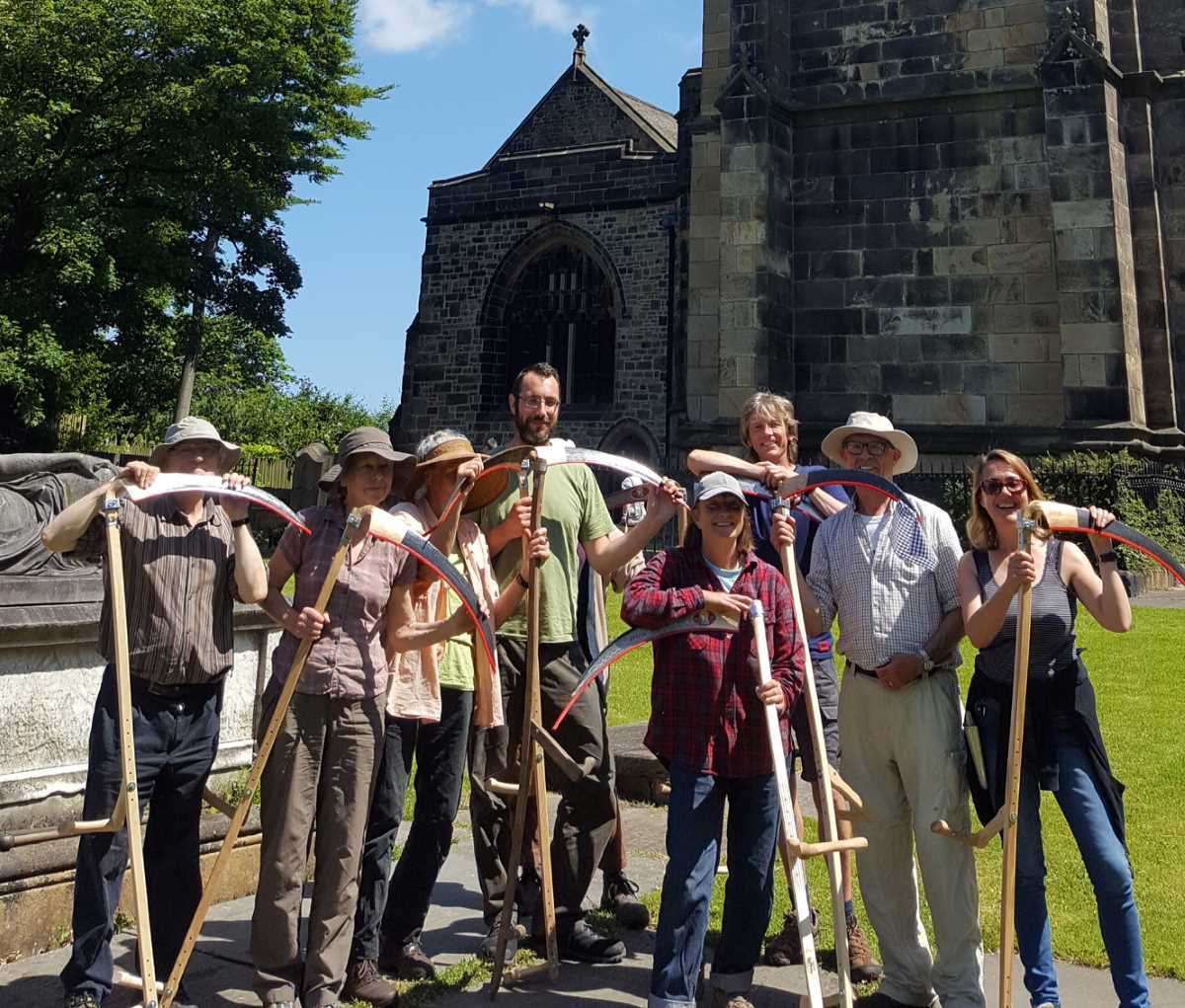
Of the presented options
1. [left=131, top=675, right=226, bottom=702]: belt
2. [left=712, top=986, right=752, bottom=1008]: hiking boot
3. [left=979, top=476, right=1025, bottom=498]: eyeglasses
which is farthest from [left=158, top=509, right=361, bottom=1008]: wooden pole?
[left=979, top=476, right=1025, bottom=498]: eyeglasses

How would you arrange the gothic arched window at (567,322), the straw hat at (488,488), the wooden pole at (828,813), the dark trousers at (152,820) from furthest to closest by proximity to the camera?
the gothic arched window at (567,322) < the straw hat at (488,488) < the dark trousers at (152,820) < the wooden pole at (828,813)

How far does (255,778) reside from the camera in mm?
3488

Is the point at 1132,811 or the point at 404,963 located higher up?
the point at 1132,811

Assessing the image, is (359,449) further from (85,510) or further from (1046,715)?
(1046,715)

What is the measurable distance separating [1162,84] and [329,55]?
1821 centimetres

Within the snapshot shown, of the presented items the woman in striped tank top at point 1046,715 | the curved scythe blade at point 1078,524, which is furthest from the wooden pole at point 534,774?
the curved scythe blade at point 1078,524

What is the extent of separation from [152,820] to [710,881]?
1899 mm

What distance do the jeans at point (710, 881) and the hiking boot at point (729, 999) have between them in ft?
0.03

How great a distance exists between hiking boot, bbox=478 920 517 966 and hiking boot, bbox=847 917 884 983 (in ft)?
4.04

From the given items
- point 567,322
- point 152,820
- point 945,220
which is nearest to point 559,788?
point 152,820

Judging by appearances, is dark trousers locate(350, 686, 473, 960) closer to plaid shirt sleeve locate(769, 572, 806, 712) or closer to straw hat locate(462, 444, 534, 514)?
straw hat locate(462, 444, 534, 514)

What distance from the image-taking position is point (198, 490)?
358 centimetres

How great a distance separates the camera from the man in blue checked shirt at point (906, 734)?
3.68 metres

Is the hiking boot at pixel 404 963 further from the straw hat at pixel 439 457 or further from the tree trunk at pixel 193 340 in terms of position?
the tree trunk at pixel 193 340
